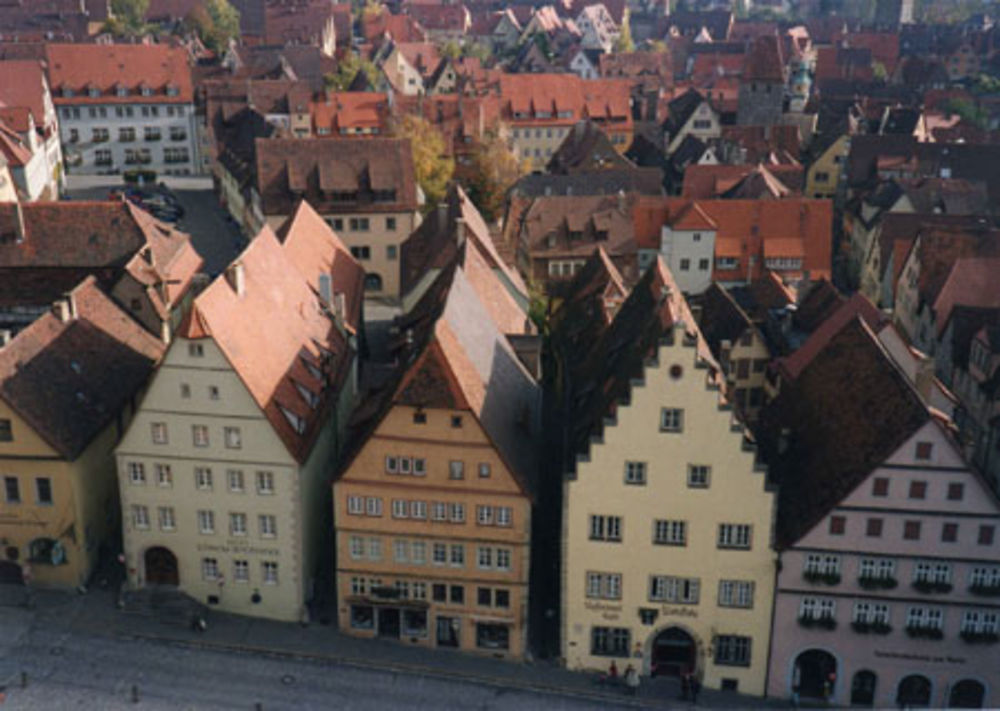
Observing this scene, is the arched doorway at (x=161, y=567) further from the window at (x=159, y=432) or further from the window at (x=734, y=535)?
the window at (x=734, y=535)

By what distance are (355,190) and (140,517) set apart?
5091cm

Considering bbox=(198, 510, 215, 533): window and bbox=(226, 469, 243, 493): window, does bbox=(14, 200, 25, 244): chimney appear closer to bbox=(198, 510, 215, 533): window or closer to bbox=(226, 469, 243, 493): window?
bbox=(198, 510, 215, 533): window

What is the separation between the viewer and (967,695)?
5950 centimetres

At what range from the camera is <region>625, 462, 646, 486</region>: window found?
5750 centimetres

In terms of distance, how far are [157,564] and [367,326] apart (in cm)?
3739

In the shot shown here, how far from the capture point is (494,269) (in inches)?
3415

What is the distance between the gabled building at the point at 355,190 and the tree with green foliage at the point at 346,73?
69.3m

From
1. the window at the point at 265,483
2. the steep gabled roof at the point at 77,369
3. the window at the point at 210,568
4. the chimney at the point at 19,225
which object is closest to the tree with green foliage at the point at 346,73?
the chimney at the point at 19,225

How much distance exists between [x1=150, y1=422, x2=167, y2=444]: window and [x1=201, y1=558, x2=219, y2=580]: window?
717 cm

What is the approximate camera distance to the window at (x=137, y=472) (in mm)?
63312

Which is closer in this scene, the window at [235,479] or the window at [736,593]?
the window at [736,593]

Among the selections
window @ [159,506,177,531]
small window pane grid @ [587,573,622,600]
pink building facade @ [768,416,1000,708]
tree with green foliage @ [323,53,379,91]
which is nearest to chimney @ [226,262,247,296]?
window @ [159,506,177,531]

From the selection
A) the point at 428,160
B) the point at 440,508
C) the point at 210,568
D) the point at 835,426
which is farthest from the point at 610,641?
the point at 428,160

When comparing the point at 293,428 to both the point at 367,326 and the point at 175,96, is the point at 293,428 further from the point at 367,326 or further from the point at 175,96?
the point at 175,96
